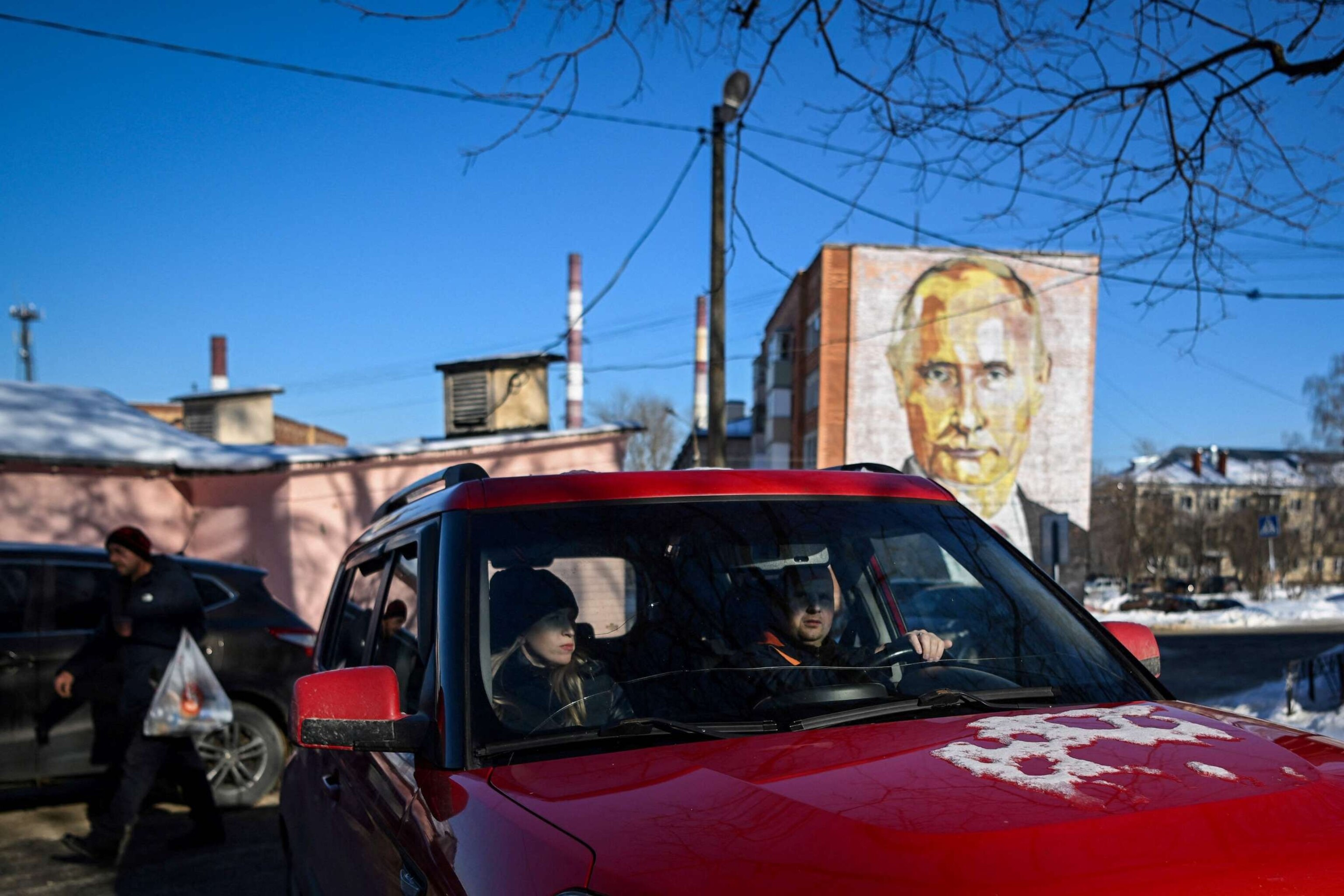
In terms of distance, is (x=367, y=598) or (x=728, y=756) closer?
(x=728, y=756)

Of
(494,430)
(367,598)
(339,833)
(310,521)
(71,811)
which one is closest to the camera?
(339,833)

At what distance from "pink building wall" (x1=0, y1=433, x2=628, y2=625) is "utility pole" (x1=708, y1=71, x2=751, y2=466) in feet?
7.81

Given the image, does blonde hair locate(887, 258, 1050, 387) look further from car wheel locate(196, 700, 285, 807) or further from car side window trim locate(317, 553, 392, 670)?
car side window trim locate(317, 553, 392, 670)

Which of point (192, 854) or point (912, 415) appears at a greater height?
point (912, 415)

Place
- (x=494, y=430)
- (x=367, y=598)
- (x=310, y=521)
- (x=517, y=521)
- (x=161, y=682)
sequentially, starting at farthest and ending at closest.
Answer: (x=494, y=430), (x=310, y=521), (x=161, y=682), (x=367, y=598), (x=517, y=521)

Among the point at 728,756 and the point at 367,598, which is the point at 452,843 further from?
→ the point at 367,598

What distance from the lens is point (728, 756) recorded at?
6.58 feet

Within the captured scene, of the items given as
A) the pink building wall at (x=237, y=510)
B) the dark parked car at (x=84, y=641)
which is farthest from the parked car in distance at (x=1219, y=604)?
the dark parked car at (x=84, y=641)

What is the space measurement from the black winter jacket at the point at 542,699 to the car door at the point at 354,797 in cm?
41

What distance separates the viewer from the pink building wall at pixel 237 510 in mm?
13336

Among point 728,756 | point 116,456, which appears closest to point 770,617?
point 728,756

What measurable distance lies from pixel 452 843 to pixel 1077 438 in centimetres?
4477

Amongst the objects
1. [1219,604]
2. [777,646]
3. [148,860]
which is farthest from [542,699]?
[1219,604]

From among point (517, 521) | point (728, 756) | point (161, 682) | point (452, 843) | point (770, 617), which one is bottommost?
point (161, 682)
